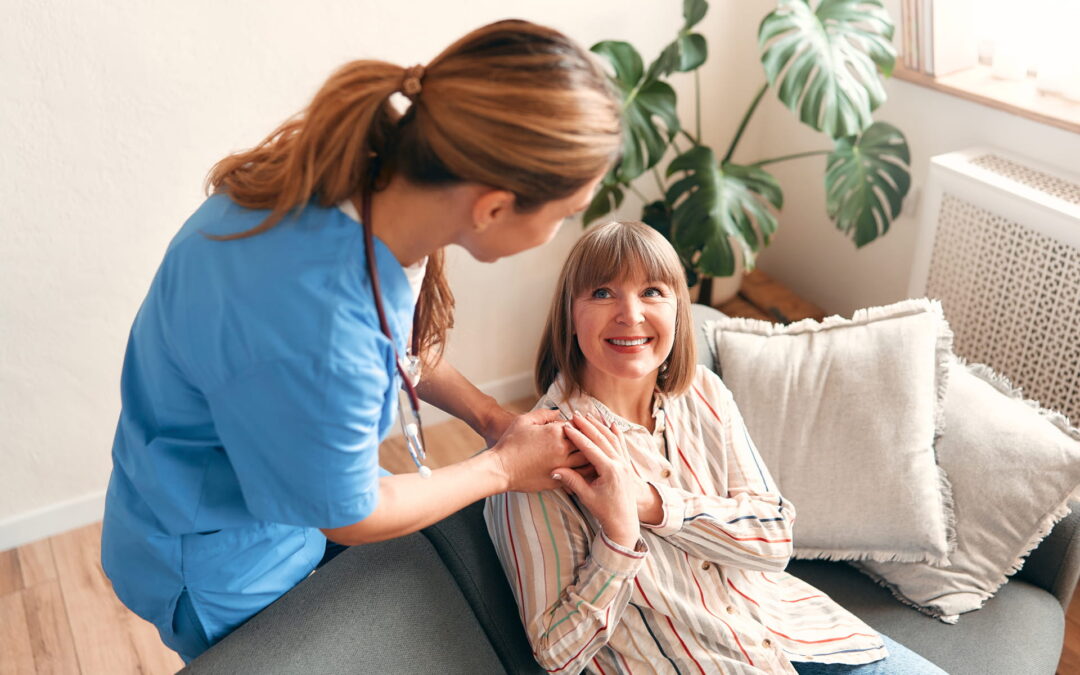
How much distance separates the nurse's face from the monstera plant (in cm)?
129

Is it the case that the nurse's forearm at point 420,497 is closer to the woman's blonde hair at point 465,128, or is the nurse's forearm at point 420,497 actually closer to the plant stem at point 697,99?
the woman's blonde hair at point 465,128

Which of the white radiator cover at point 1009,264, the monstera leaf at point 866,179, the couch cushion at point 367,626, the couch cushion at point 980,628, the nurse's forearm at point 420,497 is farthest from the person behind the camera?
the monstera leaf at point 866,179

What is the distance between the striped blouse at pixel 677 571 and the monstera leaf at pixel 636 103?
3.06 ft

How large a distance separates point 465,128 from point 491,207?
0.29 ft

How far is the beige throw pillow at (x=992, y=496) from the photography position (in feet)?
5.36

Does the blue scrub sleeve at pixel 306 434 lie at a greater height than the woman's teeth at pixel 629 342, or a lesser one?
greater

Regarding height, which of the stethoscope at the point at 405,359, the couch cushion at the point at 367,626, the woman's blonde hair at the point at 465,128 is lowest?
the couch cushion at the point at 367,626

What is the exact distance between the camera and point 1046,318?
2.22 m

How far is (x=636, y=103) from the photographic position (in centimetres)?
230

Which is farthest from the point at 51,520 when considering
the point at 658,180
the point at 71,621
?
the point at 658,180

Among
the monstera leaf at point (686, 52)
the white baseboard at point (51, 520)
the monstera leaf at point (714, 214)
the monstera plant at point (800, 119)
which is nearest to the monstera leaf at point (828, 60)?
the monstera plant at point (800, 119)

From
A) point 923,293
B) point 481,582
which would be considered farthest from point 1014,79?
point 481,582

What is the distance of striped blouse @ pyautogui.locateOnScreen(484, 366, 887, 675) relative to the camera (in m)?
1.32

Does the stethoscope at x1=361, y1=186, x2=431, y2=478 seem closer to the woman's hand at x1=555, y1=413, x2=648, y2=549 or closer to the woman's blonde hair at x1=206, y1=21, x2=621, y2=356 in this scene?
the woman's blonde hair at x1=206, y1=21, x2=621, y2=356
